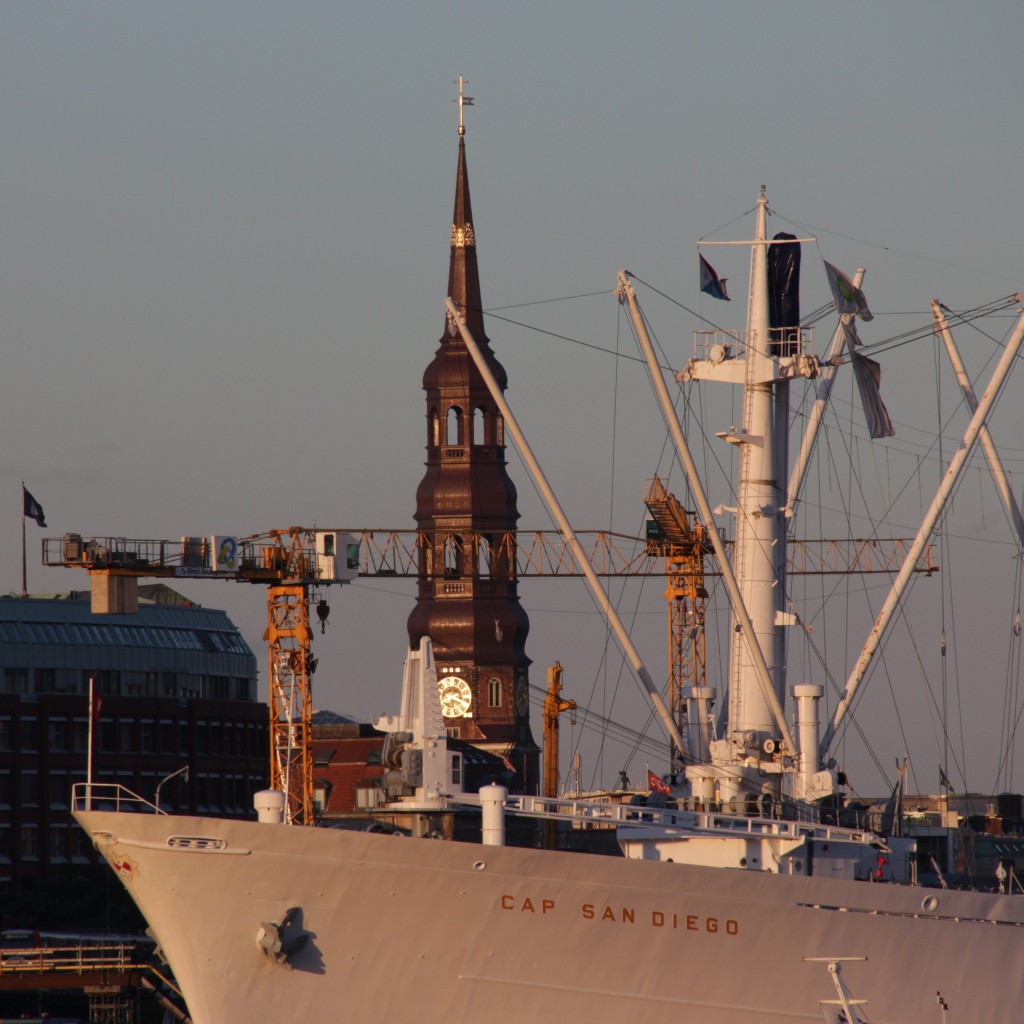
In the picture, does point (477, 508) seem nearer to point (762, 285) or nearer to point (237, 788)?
point (237, 788)

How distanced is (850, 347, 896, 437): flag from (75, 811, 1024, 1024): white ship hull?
2126 cm

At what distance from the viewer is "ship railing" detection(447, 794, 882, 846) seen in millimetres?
58219

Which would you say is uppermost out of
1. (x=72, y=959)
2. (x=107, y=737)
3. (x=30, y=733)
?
(x=30, y=733)

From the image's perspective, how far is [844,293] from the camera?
73.4 m

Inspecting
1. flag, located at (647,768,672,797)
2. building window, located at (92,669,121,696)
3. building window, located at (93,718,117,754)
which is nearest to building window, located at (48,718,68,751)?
building window, located at (93,718,117,754)

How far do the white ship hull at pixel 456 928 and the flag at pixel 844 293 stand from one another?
23.0 metres

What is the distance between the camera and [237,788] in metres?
154

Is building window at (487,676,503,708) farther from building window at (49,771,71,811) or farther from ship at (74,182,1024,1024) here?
ship at (74,182,1024,1024)

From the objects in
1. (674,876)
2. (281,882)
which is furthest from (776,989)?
(281,882)

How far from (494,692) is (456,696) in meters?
3.28

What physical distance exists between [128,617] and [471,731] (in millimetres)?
44734

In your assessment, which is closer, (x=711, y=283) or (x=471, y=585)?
(x=711, y=283)

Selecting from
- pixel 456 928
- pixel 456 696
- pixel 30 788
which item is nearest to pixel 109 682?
pixel 30 788

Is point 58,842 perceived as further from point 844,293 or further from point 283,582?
point 844,293
